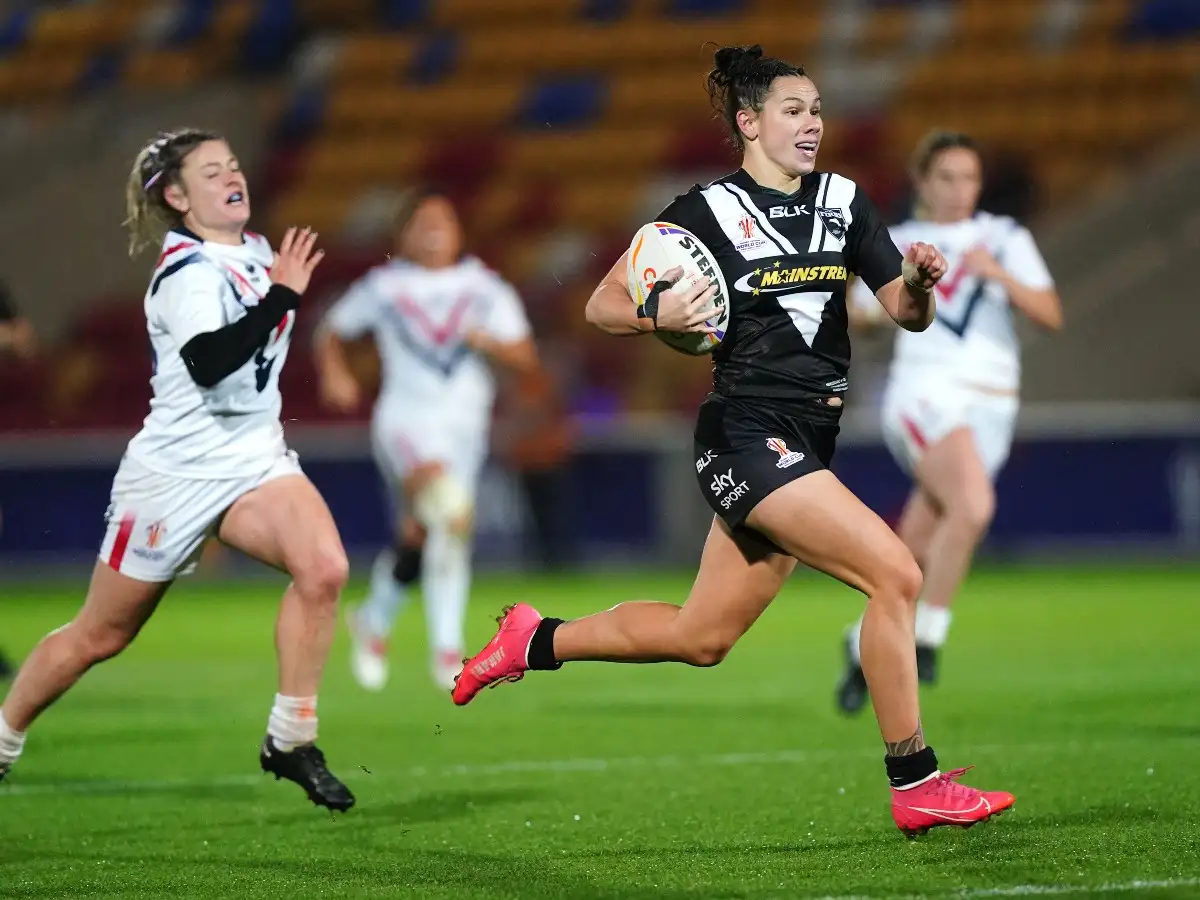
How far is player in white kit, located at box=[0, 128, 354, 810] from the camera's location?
652cm

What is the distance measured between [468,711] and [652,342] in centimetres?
1260

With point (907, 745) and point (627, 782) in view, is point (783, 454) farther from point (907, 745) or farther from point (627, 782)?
point (627, 782)

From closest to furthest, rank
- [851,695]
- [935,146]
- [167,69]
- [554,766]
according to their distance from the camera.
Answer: [554,766] → [851,695] → [935,146] → [167,69]

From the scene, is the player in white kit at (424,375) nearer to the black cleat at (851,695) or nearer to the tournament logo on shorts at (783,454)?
the black cleat at (851,695)

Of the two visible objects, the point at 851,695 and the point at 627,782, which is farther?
the point at 851,695

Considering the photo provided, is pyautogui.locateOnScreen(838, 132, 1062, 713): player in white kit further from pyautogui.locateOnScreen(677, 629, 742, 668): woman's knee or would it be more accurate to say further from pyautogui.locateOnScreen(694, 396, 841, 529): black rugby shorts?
pyautogui.locateOnScreen(694, 396, 841, 529): black rugby shorts

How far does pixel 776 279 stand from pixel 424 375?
5.41 metres

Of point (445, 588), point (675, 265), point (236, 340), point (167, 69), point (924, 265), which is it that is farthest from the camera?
point (167, 69)

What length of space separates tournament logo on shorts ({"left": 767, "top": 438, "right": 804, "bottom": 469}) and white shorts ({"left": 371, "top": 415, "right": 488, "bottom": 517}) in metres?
5.32

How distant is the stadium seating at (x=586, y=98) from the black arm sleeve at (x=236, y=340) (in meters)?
14.3

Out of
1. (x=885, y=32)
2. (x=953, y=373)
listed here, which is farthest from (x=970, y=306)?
(x=885, y=32)

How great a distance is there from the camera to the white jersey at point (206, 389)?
6.57m

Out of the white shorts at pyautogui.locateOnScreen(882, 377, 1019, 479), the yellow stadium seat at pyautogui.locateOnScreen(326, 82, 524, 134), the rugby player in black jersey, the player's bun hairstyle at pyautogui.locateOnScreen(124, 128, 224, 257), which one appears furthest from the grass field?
the yellow stadium seat at pyautogui.locateOnScreen(326, 82, 524, 134)

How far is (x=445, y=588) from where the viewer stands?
10641 millimetres
